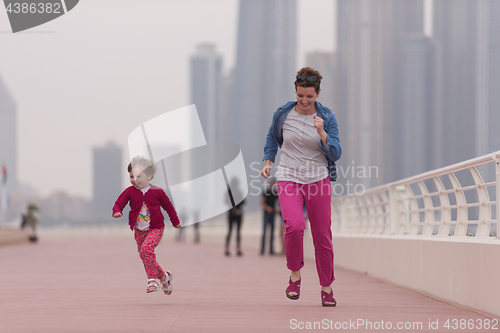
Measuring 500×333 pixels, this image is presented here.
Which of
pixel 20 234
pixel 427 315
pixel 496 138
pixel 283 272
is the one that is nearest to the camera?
pixel 427 315

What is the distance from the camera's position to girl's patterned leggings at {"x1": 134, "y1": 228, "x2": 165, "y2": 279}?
19.4 feet

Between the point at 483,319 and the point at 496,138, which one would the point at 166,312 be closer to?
the point at 483,319

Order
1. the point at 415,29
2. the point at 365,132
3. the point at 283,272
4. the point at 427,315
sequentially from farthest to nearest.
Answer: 1. the point at 415,29
2. the point at 365,132
3. the point at 283,272
4. the point at 427,315

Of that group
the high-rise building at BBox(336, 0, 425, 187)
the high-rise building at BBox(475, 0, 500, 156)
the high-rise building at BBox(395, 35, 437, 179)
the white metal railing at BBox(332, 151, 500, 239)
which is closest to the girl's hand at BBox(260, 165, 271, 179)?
the white metal railing at BBox(332, 151, 500, 239)

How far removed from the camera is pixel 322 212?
5.59 meters

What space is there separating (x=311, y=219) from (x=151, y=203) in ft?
4.53

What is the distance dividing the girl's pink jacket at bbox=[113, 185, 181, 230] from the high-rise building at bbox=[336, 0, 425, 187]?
12188 cm

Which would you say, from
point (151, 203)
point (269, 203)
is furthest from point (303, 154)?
point (269, 203)

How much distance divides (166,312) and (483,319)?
88.7 inches

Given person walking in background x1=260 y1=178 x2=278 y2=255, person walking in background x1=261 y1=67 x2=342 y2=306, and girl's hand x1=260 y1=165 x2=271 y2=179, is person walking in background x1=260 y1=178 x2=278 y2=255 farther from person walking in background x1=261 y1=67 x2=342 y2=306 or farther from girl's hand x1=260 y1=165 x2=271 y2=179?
girl's hand x1=260 y1=165 x2=271 y2=179

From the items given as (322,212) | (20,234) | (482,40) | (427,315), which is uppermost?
(482,40)

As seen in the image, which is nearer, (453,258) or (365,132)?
(453,258)

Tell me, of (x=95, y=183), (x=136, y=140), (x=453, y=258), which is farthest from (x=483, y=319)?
(x=95, y=183)

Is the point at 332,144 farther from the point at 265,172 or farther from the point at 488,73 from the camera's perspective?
the point at 488,73
